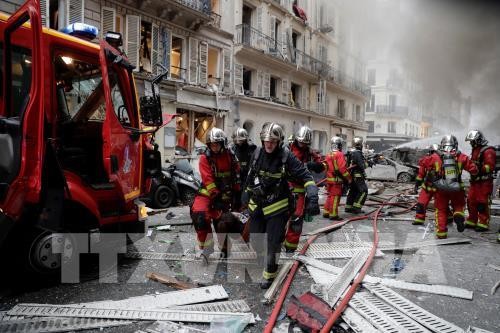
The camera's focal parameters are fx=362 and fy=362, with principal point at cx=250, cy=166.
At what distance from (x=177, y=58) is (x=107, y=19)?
3.22m

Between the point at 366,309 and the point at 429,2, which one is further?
the point at 429,2

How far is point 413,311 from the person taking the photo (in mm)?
3146

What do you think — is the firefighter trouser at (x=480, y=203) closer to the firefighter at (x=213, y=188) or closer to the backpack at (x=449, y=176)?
the backpack at (x=449, y=176)

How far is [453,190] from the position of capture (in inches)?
219

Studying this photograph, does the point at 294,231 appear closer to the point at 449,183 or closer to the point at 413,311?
the point at 413,311

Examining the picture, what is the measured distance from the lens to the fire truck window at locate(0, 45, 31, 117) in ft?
11.3

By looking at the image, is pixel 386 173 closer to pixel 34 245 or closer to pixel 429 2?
pixel 429 2

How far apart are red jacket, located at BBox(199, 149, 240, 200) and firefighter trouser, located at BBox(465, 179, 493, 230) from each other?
179 inches

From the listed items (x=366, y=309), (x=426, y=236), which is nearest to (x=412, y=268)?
(x=366, y=309)

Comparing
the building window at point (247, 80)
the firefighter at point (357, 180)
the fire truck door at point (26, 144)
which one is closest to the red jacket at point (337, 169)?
the firefighter at point (357, 180)

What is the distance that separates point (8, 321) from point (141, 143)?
2.30 metres

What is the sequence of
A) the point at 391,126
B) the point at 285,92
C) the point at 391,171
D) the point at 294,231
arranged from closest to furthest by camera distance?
the point at 294,231 → the point at 391,171 → the point at 285,92 → the point at 391,126

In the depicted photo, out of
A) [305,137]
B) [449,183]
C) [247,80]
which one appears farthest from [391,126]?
[305,137]

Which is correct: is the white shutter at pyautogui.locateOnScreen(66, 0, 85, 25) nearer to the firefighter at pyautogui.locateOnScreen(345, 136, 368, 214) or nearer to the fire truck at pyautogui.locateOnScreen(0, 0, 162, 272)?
the fire truck at pyautogui.locateOnScreen(0, 0, 162, 272)
